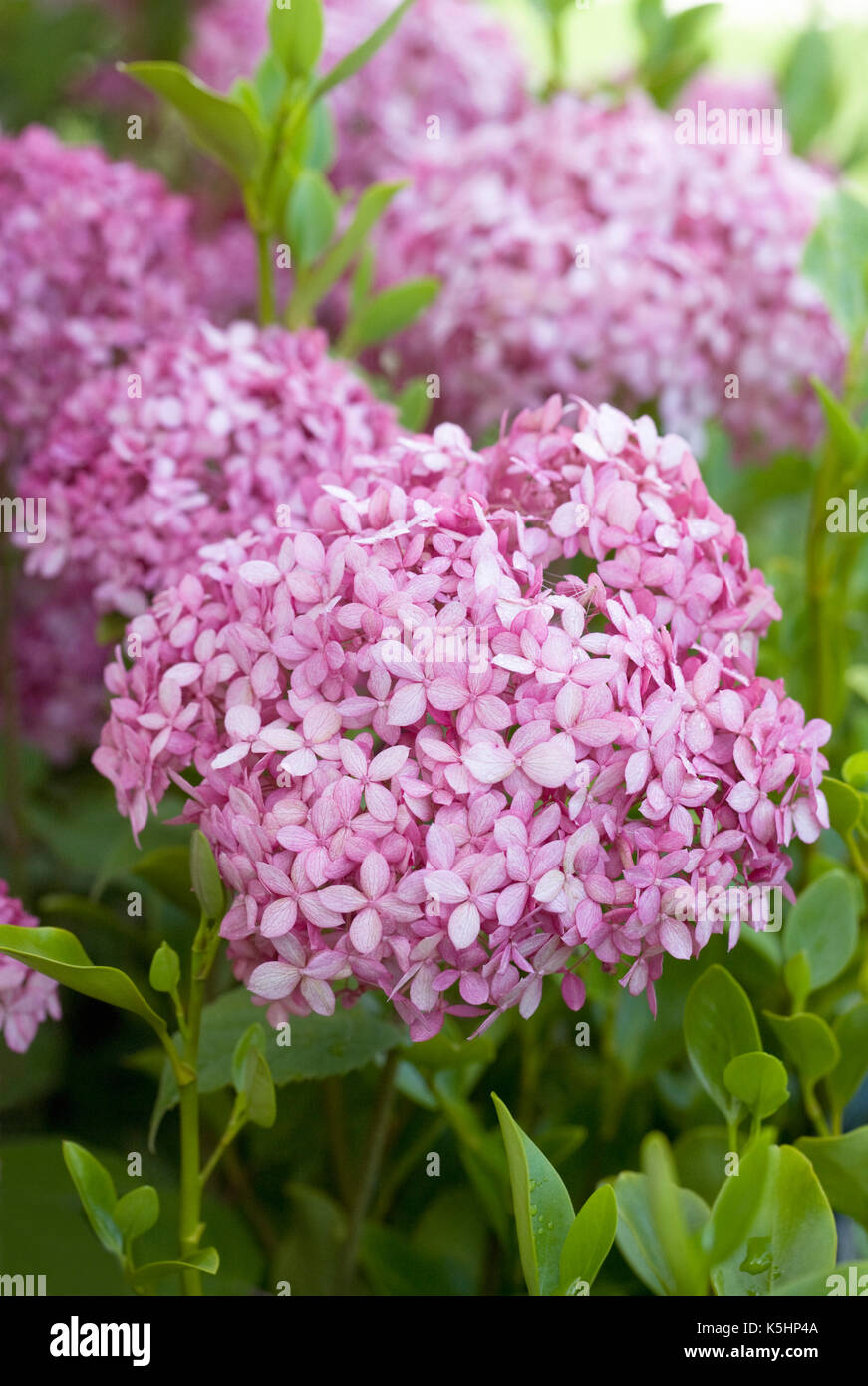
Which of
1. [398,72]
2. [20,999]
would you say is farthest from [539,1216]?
[398,72]

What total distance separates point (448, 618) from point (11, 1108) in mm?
598

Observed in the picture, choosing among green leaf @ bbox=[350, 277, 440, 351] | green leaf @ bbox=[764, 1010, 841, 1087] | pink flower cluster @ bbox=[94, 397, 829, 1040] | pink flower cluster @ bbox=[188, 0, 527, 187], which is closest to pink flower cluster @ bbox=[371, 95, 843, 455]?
green leaf @ bbox=[350, 277, 440, 351]

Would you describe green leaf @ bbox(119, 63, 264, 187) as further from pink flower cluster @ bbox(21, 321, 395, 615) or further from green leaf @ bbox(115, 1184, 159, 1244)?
green leaf @ bbox(115, 1184, 159, 1244)

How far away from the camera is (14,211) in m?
0.78

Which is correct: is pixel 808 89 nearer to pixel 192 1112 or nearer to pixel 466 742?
pixel 466 742

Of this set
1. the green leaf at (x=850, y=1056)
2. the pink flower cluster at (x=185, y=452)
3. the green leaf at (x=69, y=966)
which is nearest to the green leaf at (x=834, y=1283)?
the green leaf at (x=850, y=1056)

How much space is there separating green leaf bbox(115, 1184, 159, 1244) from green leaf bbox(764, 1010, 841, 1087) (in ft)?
0.86

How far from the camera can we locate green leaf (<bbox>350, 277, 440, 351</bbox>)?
78 centimetres

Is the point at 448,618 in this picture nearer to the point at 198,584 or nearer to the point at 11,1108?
the point at 198,584

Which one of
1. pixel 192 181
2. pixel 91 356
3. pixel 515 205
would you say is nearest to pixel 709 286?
pixel 515 205

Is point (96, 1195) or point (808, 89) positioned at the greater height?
point (808, 89)

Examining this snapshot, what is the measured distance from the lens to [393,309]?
0.79m

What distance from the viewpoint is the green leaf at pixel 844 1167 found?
20.8 inches

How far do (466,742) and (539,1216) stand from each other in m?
0.17
